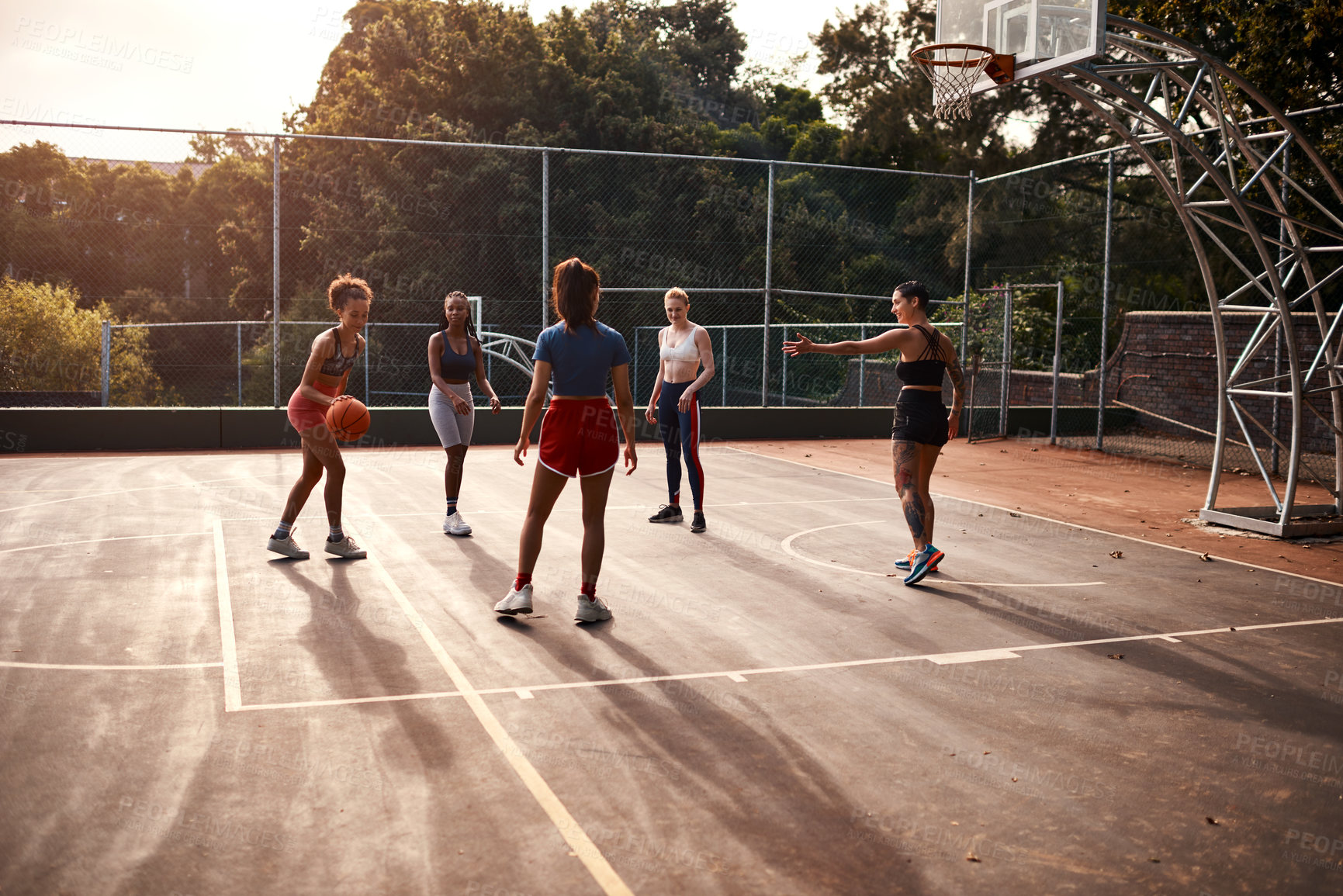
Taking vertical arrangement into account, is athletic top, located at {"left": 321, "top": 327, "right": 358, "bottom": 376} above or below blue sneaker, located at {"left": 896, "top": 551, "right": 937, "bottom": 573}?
above

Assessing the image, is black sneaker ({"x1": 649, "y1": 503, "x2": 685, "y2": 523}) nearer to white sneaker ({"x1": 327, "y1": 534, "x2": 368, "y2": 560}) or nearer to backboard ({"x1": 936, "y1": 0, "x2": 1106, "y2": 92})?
white sneaker ({"x1": 327, "y1": 534, "x2": 368, "y2": 560})

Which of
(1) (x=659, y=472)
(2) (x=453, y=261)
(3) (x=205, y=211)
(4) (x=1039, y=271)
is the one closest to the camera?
(1) (x=659, y=472)

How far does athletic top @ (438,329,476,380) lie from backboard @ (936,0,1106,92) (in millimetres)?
4904

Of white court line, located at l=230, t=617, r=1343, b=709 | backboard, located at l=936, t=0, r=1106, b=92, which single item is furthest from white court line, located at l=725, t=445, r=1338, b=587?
backboard, located at l=936, t=0, r=1106, b=92

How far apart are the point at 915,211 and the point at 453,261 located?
1149 centimetres

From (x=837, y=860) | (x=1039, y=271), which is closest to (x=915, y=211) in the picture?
(x=1039, y=271)

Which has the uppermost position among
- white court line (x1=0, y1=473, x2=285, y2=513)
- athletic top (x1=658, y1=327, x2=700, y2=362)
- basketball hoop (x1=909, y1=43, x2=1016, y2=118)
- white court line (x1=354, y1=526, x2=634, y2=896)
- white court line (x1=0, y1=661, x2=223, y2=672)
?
basketball hoop (x1=909, y1=43, x2=1016, y2=118)

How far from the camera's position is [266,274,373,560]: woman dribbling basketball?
7.16 metres

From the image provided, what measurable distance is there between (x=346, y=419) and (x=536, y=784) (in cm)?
423

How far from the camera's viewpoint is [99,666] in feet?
16.4

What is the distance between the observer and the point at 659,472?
12.6 meters

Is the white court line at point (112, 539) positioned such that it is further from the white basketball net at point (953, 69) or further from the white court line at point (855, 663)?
the white basketball net at point (953, 69)

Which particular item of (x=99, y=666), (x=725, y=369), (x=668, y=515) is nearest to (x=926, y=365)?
(x=668, y=515)

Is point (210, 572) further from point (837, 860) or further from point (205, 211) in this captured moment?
point (205, 211)
